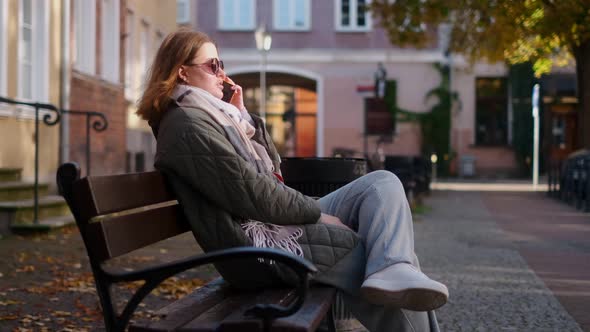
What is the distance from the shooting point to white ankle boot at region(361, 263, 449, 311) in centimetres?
335

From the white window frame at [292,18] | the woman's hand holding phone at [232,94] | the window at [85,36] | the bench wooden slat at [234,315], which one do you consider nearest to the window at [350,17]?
the white window frame at [292,18]

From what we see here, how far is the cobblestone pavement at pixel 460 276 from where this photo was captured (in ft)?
18.4

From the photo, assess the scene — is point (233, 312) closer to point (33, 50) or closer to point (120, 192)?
point (120, 192)

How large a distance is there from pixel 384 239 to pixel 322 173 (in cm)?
205

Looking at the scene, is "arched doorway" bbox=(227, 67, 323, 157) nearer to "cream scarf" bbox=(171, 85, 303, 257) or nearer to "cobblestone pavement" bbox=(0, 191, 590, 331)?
"cobblestone pavement" bbox=(0, 191, 590, 331)

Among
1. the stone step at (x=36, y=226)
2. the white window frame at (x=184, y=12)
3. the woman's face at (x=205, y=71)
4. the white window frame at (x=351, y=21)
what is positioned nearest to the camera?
the woman's face at (x=205, y=71)

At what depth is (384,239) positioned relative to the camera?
11.9ft

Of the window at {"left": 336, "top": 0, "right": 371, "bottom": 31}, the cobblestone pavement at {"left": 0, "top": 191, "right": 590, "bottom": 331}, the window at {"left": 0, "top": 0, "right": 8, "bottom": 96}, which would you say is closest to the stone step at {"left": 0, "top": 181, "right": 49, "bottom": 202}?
the cobblestone pavement at {"left": 0, "top": 191, "right": 590, "bottom": 331}

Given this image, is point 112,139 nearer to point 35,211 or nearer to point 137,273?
point 35,211

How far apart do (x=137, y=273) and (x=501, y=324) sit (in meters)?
3.10

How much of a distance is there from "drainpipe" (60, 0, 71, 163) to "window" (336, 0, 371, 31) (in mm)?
22655

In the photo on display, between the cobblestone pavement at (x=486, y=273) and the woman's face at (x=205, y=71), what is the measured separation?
2.23 metres

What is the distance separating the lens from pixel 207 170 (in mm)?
3393

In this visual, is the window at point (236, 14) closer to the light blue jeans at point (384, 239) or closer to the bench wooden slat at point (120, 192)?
the light blue jeans at point (384, 239)
